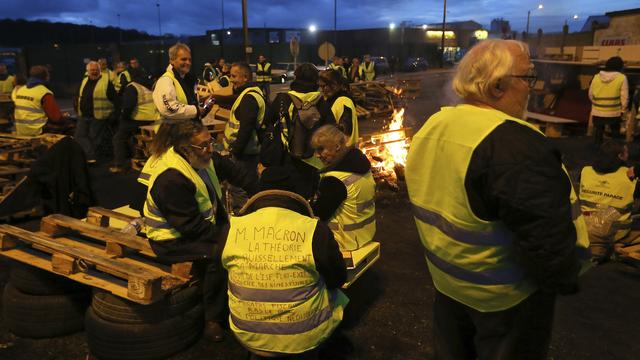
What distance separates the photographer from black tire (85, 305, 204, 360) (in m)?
3.51

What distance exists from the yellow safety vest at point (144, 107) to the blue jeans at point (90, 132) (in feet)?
3.77

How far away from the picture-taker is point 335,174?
3980mm

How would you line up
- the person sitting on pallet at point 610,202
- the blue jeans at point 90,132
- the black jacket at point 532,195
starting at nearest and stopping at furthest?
1. the black jacket at point 532,195
2. the person sitting on pallet at point 610,202
3. the blue jeans at point 90,132

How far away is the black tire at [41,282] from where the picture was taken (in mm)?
3928

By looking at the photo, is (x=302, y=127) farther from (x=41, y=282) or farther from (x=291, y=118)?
(x=41, y=282)

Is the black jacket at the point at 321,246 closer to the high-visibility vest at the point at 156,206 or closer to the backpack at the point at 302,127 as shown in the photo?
the high-visibility vest at the point at 156,206


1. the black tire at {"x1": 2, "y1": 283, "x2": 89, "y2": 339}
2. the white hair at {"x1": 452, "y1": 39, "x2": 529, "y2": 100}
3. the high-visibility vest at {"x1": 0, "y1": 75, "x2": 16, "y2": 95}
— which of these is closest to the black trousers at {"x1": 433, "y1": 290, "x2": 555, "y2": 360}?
the white hair at {"x1": 452, "y1": 39, "x2": 529, "y2": 100}

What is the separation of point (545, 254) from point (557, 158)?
38 cm

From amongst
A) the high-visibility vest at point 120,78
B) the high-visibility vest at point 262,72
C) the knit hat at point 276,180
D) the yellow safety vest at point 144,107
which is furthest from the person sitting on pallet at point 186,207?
the high-visibility vest at point 262,72

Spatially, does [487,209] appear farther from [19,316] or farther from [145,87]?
[145,87]

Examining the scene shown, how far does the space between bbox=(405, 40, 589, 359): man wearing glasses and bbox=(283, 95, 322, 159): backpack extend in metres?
3.05

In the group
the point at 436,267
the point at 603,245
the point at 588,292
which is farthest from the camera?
the point at 603,245

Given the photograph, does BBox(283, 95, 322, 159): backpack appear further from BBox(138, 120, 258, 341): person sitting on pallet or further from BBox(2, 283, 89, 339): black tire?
BBox(2, 283, 89, 339): black tire

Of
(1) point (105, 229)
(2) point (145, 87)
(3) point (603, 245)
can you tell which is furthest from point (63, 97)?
(3) point (603, 245)
